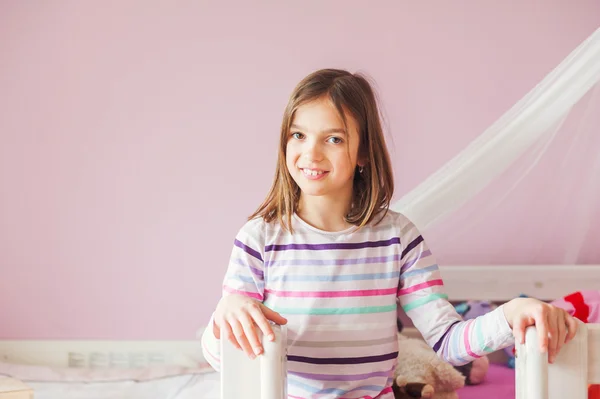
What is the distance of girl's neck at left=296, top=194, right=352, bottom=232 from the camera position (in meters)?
1.25

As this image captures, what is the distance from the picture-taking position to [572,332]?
2.71ft

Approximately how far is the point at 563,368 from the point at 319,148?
507mm

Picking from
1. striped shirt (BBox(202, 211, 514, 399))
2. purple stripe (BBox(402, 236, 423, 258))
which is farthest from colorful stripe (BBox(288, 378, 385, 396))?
purple stripe (BBox(402, 236, 423, 258))

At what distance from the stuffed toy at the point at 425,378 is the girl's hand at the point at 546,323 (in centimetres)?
71

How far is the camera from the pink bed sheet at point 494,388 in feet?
5.58

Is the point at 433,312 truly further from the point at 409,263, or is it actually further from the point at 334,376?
the point at 334,376

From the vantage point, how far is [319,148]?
3.78ft

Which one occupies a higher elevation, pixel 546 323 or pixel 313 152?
pixel 313 152

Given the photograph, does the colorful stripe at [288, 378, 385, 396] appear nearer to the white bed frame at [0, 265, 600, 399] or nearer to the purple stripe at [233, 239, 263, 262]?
the purple stripe at [233, 239, 263, 262]

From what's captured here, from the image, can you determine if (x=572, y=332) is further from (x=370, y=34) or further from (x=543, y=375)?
(x=370, y=34)

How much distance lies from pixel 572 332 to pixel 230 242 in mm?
1491

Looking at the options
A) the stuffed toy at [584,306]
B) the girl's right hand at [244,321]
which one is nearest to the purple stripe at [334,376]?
the girl's right hand at [244,321]

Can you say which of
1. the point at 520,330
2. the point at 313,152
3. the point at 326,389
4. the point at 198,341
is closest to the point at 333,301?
the point at 326,389

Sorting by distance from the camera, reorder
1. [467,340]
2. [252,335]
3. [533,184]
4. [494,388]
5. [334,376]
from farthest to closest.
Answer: [533,184]
[494,388]
[334,376]
[467,340]
[252,335]
